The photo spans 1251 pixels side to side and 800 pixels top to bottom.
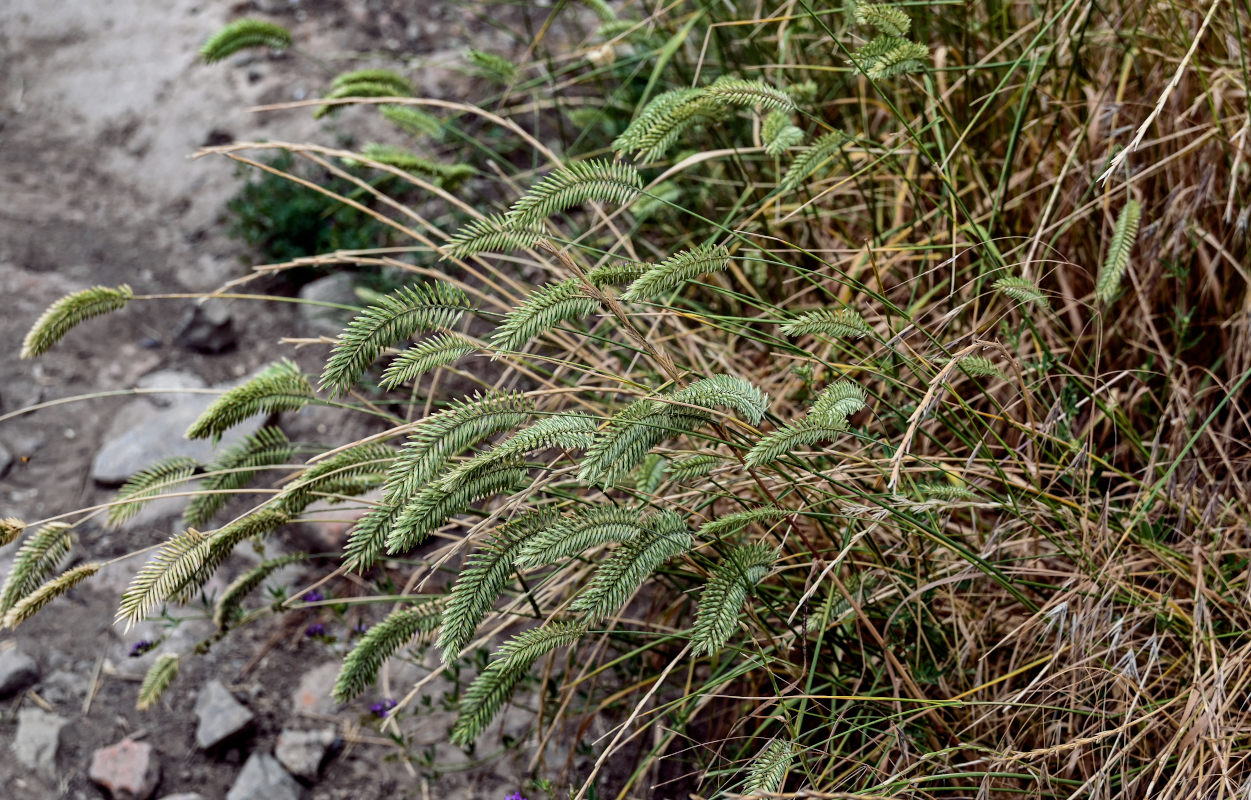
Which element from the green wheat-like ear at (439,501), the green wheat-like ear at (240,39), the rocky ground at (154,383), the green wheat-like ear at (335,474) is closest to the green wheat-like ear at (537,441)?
the green wheat-like ear at (439,501)

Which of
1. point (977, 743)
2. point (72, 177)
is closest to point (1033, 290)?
point (977, 743)

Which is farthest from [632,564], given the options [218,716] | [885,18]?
[218,716]

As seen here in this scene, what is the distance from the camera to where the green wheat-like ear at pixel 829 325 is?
5.02 ft

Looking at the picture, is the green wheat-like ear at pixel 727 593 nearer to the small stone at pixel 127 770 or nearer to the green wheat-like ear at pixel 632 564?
the green wheat-like ear at pixel 632 564

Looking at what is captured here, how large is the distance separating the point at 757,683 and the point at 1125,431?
89 centimetres

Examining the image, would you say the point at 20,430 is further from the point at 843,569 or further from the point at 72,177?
the point at 843,569

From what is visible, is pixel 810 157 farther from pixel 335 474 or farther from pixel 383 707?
pixel 383 707

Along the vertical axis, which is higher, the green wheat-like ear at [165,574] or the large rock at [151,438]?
the green wheat-like ear at [165,574]

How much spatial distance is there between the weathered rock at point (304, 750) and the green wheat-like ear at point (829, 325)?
1598 mm

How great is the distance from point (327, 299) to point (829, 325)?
7.28 feet

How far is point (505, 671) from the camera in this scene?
5.37 feet

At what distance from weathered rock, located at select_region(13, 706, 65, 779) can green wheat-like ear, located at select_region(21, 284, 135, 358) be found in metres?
1.09

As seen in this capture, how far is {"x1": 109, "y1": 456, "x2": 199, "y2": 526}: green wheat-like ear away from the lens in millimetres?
1830

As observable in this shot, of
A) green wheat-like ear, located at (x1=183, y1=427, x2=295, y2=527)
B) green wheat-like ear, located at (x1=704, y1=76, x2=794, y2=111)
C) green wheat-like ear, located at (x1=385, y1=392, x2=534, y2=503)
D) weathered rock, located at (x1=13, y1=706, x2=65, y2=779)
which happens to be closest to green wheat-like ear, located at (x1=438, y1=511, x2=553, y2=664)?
green wheat-like ear, located at (x1=385, y1=392, x2=534, y2=503)
